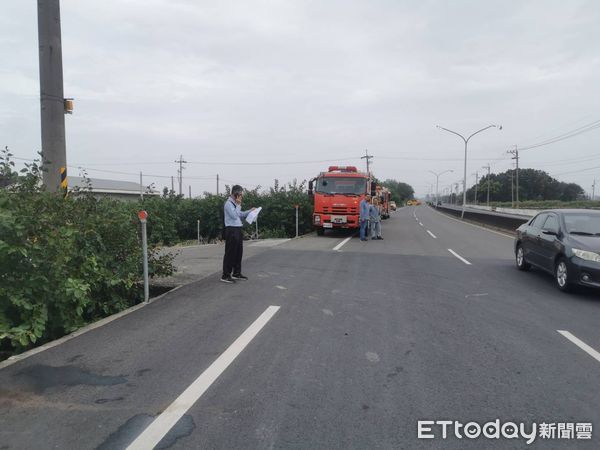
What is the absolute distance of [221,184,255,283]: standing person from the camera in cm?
860

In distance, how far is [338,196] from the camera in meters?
19.5

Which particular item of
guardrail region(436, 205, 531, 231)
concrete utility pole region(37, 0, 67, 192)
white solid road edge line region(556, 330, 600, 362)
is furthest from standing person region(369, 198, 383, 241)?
white solid road edge line region(556, 330, 600, 362)

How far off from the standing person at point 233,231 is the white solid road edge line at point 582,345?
5.37 metres

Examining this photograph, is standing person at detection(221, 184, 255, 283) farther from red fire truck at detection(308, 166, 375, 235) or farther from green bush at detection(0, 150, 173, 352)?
red fire truck at detection(308, 166, 375, 235)

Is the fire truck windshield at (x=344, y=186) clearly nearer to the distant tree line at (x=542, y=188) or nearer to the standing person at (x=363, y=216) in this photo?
the standing person at (x=363, y=216)

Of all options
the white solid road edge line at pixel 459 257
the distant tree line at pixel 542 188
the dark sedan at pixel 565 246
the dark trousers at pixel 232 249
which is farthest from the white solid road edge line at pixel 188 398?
the distant tree line at pixel 542 188

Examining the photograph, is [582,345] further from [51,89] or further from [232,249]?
[51,89]

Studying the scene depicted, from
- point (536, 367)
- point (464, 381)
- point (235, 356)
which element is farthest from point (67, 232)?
point (536, 367)

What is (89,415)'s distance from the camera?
Result: 3.41 m

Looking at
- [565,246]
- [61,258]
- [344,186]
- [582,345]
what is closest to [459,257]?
[565,246]

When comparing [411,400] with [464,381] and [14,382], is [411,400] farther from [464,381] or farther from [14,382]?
[14,382]

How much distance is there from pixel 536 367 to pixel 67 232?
5.35 metres

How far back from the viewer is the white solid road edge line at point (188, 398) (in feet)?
10.1

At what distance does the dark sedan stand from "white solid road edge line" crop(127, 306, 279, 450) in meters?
5.63
